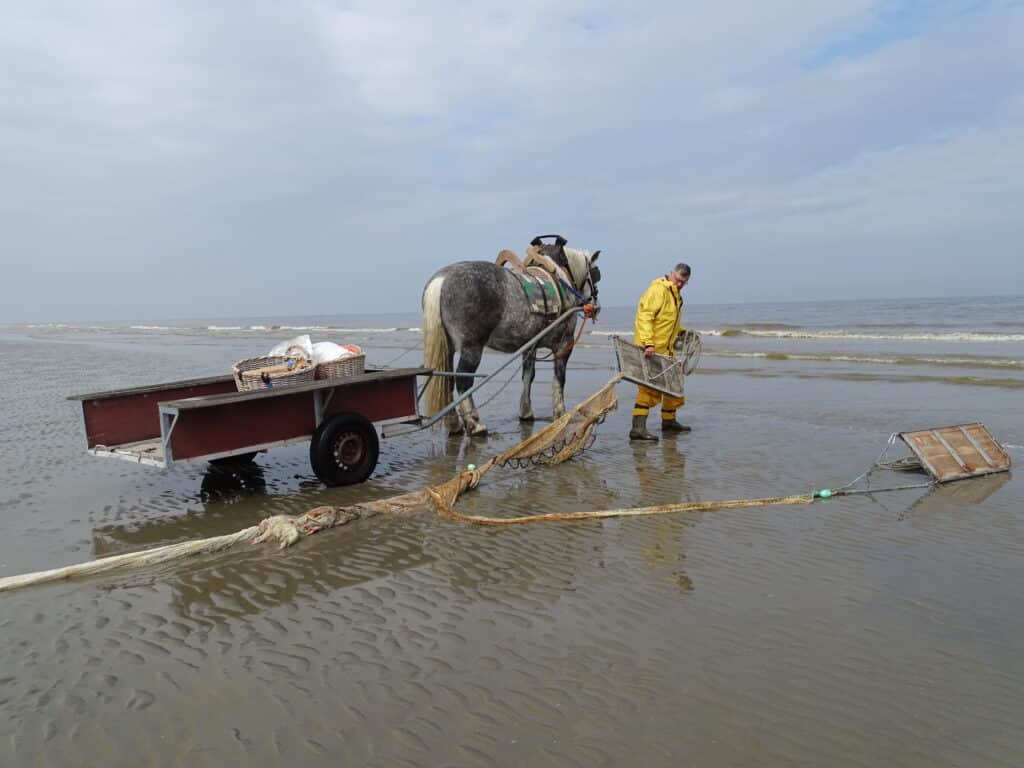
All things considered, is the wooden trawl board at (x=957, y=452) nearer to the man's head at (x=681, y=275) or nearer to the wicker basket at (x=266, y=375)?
the man's head at (x=681, y=275)

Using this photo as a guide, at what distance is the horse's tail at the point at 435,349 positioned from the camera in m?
7.95

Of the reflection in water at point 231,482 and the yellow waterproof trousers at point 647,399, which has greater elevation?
the yellow waterproof trousers at point 647,399

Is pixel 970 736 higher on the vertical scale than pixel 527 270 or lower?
lower

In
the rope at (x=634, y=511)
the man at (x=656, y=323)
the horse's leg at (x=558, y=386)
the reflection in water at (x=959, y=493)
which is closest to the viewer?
the rope at (x=634, y=511)

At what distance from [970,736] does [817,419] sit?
7703 millimetres

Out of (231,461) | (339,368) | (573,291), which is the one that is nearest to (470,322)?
(573,291)

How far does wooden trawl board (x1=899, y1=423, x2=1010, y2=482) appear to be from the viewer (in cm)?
635

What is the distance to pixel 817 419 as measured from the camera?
9953 mm

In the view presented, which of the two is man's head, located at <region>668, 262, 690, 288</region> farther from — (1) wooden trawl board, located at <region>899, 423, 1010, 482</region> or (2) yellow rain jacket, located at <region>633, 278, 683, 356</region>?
(1) wooden trawl board, located at <region>899, 423, 1010, 482</region>

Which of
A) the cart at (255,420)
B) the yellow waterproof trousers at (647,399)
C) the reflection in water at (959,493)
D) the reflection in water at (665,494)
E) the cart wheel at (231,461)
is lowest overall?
the reflection in water at (959,493)

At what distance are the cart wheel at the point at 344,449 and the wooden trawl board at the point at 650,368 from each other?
9.37 ft

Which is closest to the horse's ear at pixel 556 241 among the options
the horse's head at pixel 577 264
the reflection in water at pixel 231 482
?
the horse's head at pixel 577 264

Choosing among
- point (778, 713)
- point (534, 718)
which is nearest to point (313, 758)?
point (534, 718)

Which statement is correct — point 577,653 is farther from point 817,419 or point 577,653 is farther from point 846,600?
point 817,419
